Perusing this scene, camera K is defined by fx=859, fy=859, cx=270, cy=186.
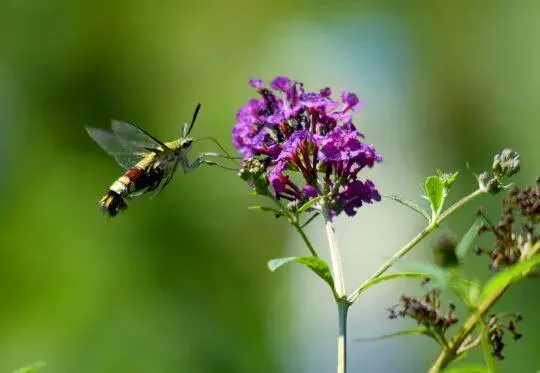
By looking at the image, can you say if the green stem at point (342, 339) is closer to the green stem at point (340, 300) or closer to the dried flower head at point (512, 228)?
the green stem at point (340, 300)

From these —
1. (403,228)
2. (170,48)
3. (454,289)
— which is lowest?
(454,289)

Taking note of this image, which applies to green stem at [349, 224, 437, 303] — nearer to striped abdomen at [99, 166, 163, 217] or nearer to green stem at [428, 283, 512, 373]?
green stem at [428, 283, 512, 373]

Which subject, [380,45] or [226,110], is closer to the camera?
[226,110]

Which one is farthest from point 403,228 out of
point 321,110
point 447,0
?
point 321,110

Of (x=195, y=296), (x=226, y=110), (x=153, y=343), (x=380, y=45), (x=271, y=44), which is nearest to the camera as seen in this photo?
(x=153, y=343)

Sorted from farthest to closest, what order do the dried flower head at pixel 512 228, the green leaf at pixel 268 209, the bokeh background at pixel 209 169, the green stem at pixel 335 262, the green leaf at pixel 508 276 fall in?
the bokeh background at pixel 209 169, the green leaf at pixel 268 209, the green stem at pixel 335 262, the dried flower head at pixel 512 228, the green leaf at pixel 508 276

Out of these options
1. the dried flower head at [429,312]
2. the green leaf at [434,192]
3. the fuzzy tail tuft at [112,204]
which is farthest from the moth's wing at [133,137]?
Answer: the dried flower head at [429,312]

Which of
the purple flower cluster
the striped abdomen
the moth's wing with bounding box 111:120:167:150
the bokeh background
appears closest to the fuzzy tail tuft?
the striped abdomen

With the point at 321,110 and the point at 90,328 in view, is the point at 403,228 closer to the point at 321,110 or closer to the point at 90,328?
the point at 90,328
